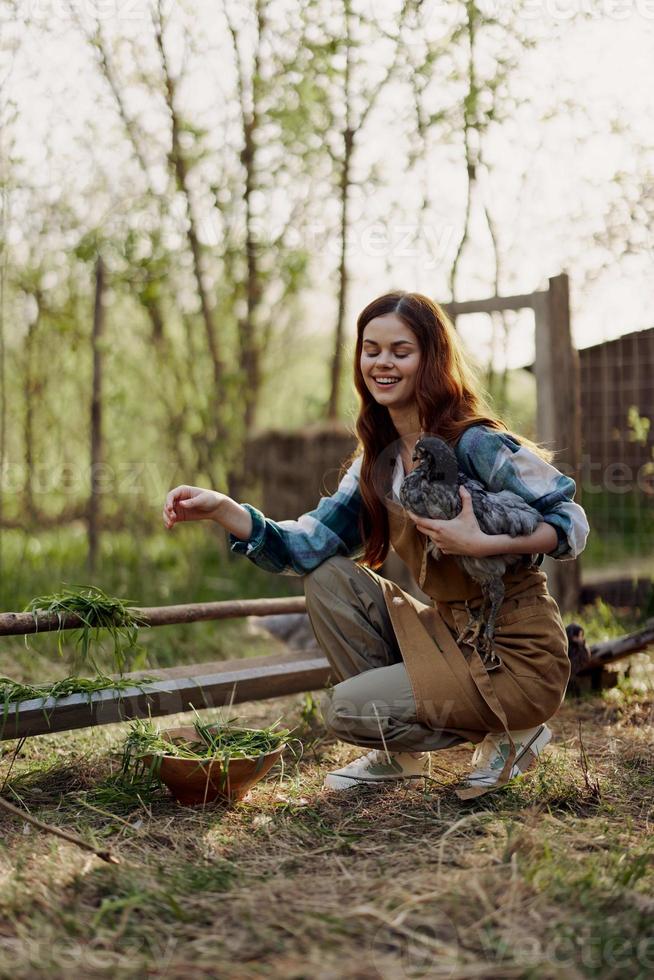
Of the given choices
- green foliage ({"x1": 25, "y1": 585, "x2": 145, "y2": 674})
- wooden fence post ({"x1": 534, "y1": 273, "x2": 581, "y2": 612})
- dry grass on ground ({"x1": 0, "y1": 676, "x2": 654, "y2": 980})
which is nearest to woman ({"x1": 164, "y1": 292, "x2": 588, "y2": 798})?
dry grass on ground ({"x1": 0, "y1": 676, "x2": 654, "y2": 980})

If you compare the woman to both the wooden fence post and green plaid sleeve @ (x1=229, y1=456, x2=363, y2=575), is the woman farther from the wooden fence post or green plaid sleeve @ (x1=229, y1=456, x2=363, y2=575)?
the wooden fence post

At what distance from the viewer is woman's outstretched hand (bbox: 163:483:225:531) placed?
2.80 m

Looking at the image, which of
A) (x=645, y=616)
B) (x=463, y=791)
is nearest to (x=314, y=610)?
(x=463, y=791)

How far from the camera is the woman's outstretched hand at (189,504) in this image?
280cm

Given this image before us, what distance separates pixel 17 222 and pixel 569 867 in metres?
5.56

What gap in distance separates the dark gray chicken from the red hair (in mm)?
215

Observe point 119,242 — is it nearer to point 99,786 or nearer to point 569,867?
point 99,786

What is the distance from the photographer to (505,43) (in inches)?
228

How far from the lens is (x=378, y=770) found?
114 inches

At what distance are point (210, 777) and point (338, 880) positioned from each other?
630mm

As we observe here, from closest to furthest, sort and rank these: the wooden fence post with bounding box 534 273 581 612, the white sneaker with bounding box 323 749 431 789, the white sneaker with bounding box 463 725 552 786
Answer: the white sneaker with bounding box 463 725 552 786 → the white sneaker with bounding box 323 749 431 789 → the wooden fence post with bounding box 534 273 581 612

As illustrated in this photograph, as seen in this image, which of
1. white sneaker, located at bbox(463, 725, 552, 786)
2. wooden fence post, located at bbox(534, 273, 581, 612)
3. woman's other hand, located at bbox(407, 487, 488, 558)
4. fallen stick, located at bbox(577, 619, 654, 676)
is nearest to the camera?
woman's other hand, located at bbox(407, 487, 488, 558)

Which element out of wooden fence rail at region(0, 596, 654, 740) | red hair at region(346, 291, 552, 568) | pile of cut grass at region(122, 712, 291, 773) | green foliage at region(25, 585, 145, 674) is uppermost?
red hair at region(346, 291, 552, 568)

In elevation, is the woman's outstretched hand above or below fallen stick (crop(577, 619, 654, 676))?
above
